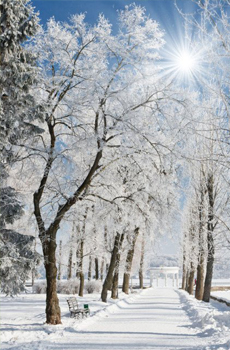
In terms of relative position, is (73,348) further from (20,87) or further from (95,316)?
(20,87)

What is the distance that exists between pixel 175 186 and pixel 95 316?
5771 mm

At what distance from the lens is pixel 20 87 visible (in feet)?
35.8

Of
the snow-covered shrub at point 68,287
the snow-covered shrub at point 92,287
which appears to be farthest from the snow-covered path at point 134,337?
the snow-covered shrub at point 92,287

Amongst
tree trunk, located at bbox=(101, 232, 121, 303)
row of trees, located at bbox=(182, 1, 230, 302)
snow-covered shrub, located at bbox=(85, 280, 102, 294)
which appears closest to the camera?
row of trees, located at bbox=(182, 1, 230, 302)

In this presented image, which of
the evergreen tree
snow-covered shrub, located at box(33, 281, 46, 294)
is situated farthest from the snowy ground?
snow-covered shrub, located at box(33, 281, 46, 294)

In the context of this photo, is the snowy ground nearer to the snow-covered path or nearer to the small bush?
the snow-covered path

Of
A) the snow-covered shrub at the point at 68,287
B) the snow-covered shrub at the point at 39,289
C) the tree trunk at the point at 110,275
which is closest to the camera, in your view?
the tree trunk at the point at 110,275

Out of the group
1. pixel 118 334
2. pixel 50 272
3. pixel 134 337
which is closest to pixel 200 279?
pixel 50 272

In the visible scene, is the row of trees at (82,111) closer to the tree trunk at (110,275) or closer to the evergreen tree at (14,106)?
the evergreen tree at (14,106)

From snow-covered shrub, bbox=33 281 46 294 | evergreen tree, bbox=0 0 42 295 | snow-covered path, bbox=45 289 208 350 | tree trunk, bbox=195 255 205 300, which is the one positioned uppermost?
evergreen tree, bbox=0 0 42 295

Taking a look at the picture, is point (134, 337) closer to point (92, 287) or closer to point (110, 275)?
point (110, 275)

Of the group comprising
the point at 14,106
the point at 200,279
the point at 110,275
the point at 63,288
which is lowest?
the point at 63,288

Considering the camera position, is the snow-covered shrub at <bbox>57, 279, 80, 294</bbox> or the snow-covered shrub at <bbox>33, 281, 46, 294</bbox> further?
the snow-covered shrub at <bbox>57, 279, 80, 294</bbox>

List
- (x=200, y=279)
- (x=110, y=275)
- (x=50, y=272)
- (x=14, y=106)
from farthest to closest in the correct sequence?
(x=200, y=279) → (x=110, y=275) → (x=50, y=272) → (x=14, y=106)
